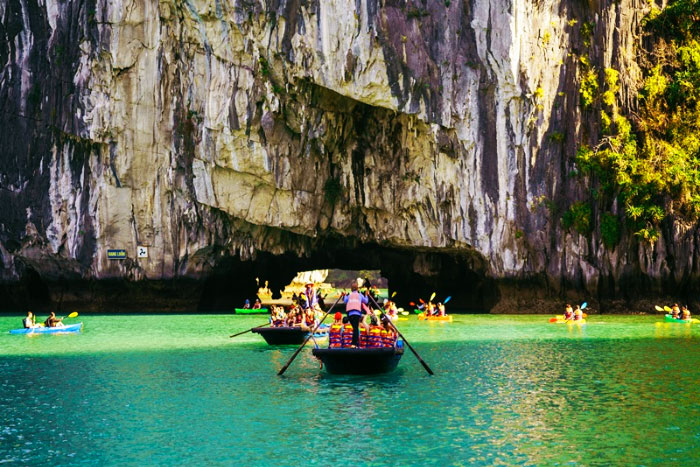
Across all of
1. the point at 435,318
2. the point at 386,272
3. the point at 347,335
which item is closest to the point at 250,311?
the point at 435,318

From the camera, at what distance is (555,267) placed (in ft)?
123

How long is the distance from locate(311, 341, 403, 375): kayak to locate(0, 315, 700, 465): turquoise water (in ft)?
0.91

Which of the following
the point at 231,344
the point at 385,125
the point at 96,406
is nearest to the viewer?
the point at 96,406

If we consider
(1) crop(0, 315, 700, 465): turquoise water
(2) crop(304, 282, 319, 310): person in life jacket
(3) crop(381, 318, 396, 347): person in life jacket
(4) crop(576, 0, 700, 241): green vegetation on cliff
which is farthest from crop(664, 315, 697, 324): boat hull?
(3) crop(381, 318, 396, 347): person in life jacket

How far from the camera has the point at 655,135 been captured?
36.5 m

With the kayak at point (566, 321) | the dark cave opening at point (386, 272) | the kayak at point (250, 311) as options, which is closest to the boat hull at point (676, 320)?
the kayak at point (566, 321)

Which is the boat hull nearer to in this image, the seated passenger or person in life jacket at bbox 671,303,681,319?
person in life jacket at bbox 671,303,681,319

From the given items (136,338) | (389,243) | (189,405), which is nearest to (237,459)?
(189,405)

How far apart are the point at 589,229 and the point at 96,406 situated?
26.7 m

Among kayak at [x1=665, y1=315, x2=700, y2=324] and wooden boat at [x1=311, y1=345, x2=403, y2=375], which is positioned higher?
kayak at [x1=665, y1=315, x2=700, y2=324]

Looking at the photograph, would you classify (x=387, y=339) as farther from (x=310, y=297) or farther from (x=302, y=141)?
(x=302, y=141)

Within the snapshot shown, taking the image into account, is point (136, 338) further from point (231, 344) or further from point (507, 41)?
point (507, 41)

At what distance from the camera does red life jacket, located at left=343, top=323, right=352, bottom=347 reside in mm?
18578

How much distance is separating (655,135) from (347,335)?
2305 cm
